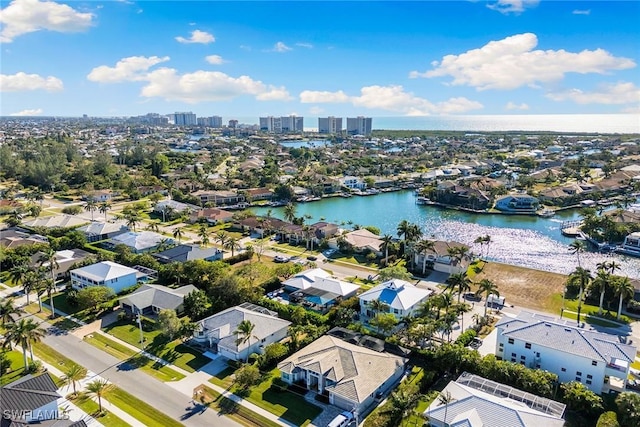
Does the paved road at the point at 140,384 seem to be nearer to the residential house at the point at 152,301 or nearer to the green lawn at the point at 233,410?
the green lawn at the point at 233,410

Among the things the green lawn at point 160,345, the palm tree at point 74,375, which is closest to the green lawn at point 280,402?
the green lawn at point 160,345

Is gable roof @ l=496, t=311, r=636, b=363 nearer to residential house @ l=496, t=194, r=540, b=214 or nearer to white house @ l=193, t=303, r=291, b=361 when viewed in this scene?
white house @ l=193, t=303, r=291, b=361

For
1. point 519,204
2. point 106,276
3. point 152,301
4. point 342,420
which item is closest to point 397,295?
point 342,420

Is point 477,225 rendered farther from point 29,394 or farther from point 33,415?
point 33,415

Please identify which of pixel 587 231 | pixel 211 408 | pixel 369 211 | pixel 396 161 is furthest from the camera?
pixel 396 161

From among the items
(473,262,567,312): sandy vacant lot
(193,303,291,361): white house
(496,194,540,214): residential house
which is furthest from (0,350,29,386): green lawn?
(496,194,540,214): residential house

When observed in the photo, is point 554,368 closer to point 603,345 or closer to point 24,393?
point 603,345

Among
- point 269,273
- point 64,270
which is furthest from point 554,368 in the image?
point 64,270
